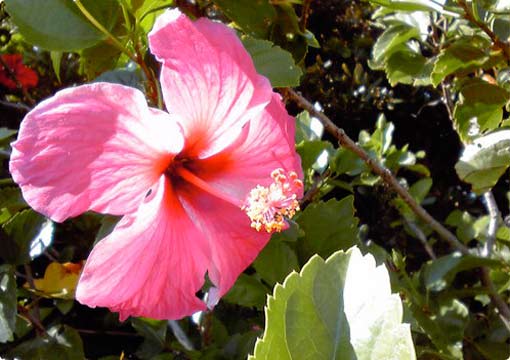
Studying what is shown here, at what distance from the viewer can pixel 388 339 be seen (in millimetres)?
705

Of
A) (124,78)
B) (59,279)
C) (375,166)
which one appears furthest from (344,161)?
(59,279)

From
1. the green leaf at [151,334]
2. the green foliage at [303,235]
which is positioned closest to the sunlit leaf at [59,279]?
the green foliage at [303,235]

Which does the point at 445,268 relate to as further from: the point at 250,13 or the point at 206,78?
the point at 206,78

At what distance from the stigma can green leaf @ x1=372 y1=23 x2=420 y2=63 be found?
770 millimetres

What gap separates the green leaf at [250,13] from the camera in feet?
4.02

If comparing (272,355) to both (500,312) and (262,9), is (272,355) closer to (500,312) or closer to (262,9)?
(262,9)

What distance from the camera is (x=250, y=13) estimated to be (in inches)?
48.9

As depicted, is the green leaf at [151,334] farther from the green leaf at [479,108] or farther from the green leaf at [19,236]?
the green leaf at [479,108]

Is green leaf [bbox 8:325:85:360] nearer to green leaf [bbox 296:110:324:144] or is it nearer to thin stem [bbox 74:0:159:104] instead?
thin stem [bbox 74:0:159:104]

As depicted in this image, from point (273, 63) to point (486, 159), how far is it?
0.43 meters

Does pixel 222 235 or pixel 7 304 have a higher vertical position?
pixel 222 235

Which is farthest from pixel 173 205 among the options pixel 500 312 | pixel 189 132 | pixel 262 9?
pixel 500 312

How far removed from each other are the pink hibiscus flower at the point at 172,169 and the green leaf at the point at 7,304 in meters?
0.29

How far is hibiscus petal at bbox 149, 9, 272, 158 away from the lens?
0.93m
